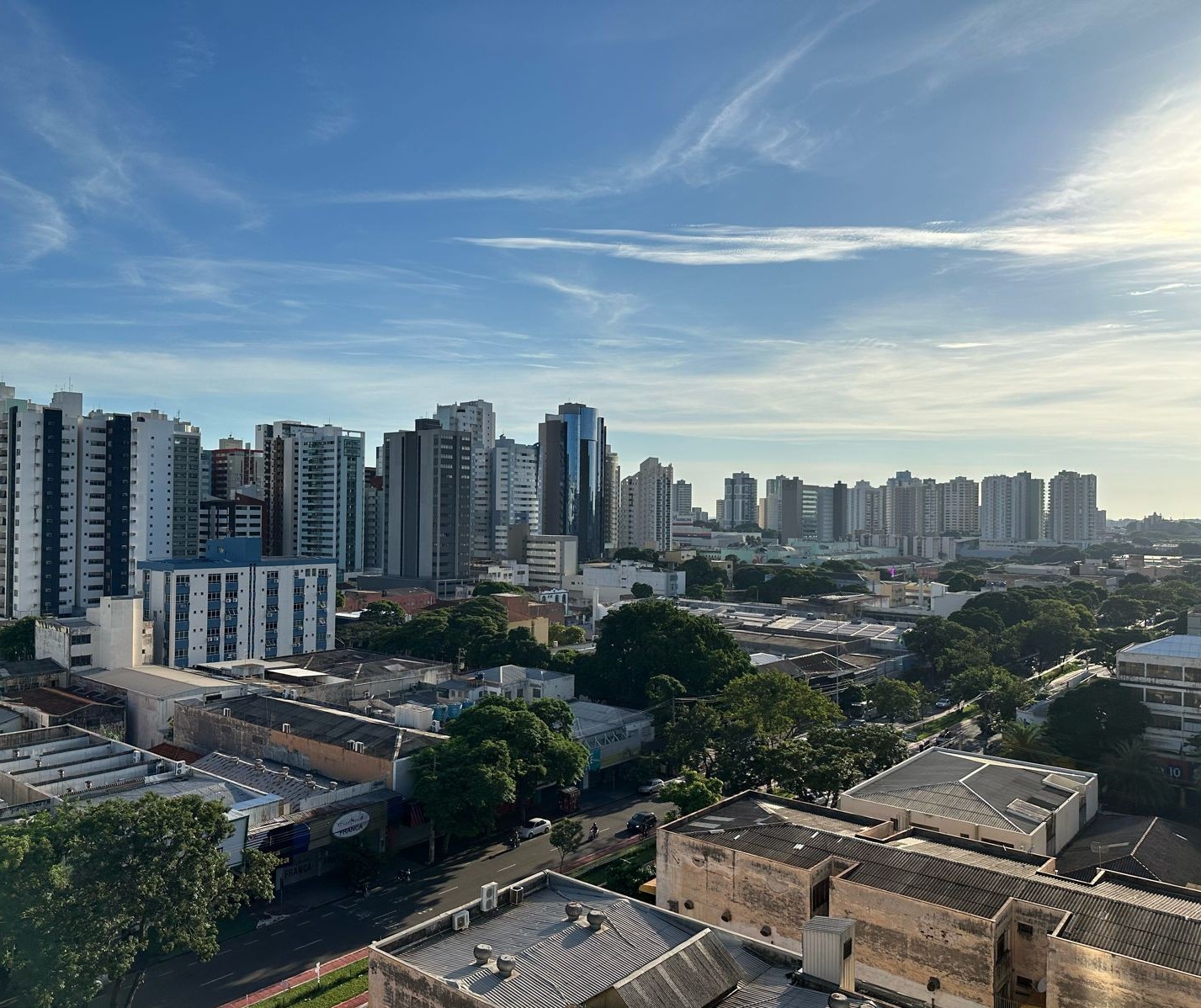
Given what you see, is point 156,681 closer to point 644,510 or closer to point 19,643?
point 19,643

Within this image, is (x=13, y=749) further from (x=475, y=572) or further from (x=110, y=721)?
(x=475, y=572)

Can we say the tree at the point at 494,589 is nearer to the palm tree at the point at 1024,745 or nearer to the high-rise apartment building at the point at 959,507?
the palm tree at the point at 1024,745

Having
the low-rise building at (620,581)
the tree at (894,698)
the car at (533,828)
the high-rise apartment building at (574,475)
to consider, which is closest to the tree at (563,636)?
the tree at (894,698)

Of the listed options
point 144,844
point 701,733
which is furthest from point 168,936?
point 701,733

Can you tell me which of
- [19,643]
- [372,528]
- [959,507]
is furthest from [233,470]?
[959,507]

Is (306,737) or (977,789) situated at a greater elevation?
(977,789)

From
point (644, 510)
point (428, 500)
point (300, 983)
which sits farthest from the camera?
point (644, 510)
